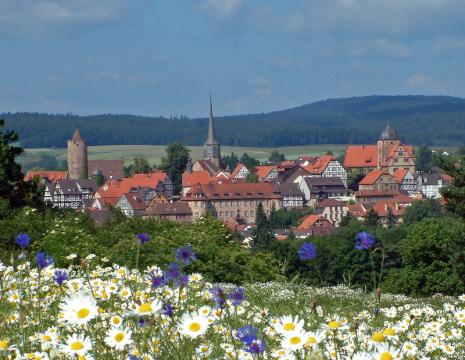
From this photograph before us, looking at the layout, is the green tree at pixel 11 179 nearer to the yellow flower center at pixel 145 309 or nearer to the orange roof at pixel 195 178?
the yellow flower center at pixel 145 309

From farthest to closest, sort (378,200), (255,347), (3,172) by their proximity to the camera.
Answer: (378,200) < (3,172) < (255,347)

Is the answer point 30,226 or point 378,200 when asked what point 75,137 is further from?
point 30,226

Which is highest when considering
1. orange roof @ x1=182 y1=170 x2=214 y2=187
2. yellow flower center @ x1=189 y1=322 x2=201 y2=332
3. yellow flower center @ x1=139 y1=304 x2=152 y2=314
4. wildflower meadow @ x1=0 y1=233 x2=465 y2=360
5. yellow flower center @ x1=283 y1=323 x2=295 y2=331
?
yellow flower center @ x1=139 y1=304 x2=152 y2=314

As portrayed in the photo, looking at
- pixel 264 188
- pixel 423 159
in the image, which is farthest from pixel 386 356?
pixel 423 159

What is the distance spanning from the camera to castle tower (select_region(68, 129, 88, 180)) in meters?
163

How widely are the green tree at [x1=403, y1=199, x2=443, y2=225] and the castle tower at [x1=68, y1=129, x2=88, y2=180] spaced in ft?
219

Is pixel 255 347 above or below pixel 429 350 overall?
above

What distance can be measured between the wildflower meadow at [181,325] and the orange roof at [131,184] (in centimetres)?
13329

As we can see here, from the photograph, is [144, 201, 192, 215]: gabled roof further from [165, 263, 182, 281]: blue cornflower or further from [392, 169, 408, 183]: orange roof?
[165, 263, 182, 281]: blue cornflower

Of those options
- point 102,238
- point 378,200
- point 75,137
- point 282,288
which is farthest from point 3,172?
point 75,137

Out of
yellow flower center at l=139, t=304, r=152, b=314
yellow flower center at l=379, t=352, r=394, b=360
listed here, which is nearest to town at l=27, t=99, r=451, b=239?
yellow flower center at l=139, t=304, r=152, b=314

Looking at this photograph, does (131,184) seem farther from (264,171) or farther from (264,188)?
(264,171)

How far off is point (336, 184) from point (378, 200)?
12220 millimetres

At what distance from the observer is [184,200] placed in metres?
129
